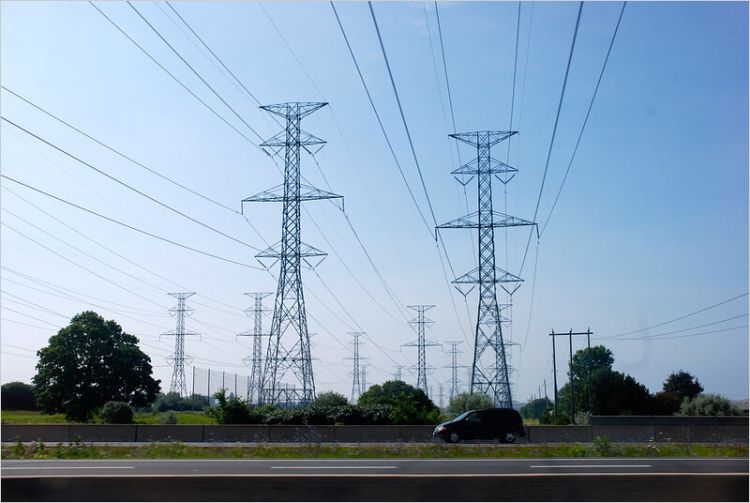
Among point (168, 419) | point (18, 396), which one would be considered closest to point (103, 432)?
point (168, 419)

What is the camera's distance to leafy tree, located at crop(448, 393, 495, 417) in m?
56.5

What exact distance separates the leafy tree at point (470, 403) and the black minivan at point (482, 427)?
1635 cm

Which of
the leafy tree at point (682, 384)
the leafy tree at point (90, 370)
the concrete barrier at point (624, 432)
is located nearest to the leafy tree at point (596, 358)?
the leafy tree at point (682, 384)

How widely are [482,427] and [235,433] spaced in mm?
13088

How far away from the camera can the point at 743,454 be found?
90.1 feet

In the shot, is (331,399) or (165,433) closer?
(165,433)

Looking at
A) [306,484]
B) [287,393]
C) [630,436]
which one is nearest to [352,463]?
[306,484]

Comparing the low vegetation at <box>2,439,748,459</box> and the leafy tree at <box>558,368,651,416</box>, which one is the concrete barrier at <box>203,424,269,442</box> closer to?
the low vegetation at <box>2,439,748,459</box>

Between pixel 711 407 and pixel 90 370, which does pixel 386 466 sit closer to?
pixel 711 407

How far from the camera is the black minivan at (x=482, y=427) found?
38.2 meters

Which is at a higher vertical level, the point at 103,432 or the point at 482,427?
the point at 482,427

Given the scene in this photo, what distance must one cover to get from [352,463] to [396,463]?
1.60m

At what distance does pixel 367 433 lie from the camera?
4003 centimetres

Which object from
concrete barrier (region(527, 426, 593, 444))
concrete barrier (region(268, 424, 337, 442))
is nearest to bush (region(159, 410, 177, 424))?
concrete barrier (region(268, 424, 337, 442))
